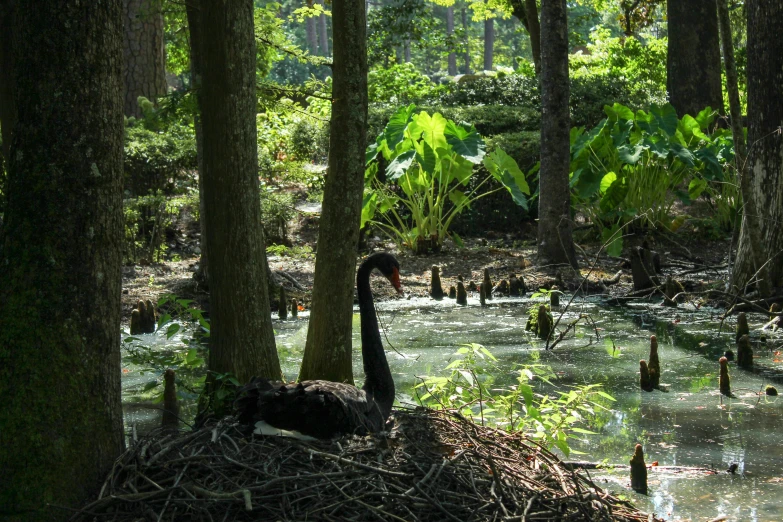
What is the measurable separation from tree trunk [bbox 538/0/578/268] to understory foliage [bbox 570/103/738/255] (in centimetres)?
106

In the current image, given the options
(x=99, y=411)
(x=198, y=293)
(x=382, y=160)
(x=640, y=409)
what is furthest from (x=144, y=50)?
(x=99, y=411)

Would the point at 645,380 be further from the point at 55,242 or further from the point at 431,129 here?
the point at 431,129

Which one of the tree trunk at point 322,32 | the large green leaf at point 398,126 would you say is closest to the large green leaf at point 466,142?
the large green leaf at point 398,126

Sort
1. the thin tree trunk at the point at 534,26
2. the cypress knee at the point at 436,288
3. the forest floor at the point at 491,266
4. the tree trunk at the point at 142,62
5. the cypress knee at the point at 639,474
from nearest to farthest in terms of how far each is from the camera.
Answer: the cypress knee at the point at 639,474 → the forest floor at the point at 491,266 → the cypress knee at the point at 436,288 → the tree trunk at the point at 142,62 → the thin tree trunk at the point at 534,26

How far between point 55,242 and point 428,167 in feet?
33.5

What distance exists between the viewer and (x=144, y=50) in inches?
820

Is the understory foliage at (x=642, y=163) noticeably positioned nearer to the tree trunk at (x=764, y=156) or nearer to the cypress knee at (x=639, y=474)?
the tree trunk at (x=764, y=156)

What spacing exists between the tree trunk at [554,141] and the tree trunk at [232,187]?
7.82 metres

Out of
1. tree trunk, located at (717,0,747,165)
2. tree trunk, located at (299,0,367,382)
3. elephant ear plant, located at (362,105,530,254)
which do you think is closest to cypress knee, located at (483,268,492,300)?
elephant ear plant, located at (362,105,530,254)

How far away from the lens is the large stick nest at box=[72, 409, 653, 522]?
4.30 meters

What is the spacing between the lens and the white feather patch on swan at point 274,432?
4.87m

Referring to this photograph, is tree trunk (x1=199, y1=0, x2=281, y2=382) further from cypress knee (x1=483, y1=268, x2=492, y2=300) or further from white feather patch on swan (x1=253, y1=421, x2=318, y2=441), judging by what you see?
cypress knee (x1=483, y1=268, x2=492, y2=300)

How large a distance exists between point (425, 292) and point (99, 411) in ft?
28.7

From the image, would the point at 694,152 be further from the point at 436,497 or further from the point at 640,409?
the point at 436,497
